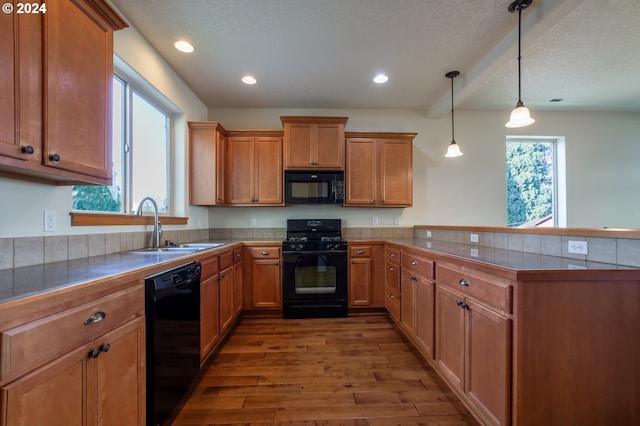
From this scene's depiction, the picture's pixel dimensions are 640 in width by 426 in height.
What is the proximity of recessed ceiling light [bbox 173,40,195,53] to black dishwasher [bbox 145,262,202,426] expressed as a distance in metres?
1.96

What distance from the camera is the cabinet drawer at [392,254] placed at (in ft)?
9.20

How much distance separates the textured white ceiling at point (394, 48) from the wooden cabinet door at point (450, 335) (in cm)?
211

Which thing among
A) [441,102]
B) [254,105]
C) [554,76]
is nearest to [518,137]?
[554,76]

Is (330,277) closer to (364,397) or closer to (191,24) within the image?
(364,397)

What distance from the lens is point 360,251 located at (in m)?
3.20

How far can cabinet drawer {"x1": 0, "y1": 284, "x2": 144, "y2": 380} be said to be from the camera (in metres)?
0.69

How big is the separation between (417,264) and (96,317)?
2.14 metres

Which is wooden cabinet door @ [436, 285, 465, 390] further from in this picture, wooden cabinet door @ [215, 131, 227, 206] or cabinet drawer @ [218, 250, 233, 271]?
wooden cabinet door @ [215, 131, 227, 206]

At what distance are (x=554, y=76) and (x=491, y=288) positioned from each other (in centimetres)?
305

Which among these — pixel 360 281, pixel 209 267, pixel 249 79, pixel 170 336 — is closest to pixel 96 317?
pixel 170 336

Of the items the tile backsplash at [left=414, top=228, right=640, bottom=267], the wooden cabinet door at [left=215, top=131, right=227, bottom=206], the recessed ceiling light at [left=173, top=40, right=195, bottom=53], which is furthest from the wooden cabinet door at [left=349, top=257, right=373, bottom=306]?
the recessed ceiling light at [left=173, top=40, right=195, bottom=53]

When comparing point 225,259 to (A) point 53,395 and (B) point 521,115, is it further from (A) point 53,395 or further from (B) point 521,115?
(B) point 521,115

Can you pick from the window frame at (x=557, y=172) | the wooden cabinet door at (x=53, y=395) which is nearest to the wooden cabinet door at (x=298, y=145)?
the wooden cabinet door at (x=53, y=395)

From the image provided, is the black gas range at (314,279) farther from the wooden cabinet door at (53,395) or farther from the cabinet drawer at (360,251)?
the wooden cabinet door at (53,395)
